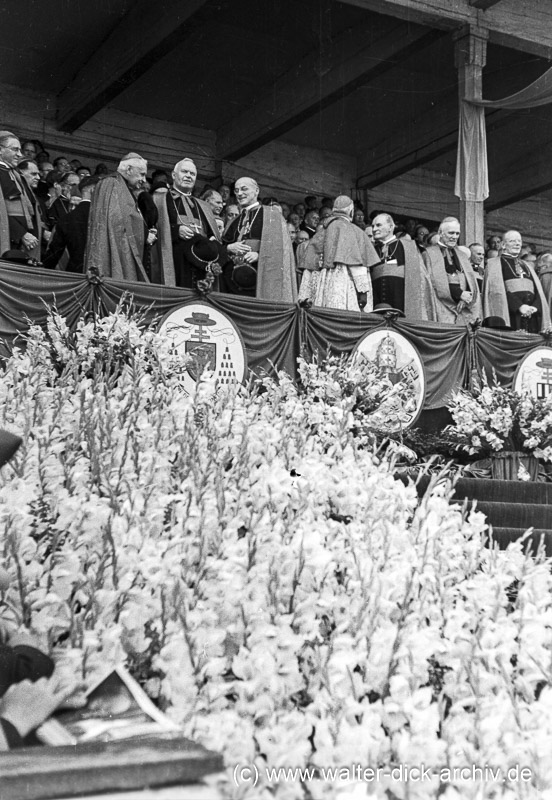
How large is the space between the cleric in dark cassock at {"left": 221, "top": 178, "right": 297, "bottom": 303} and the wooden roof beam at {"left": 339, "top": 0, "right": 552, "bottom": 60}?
2.51m

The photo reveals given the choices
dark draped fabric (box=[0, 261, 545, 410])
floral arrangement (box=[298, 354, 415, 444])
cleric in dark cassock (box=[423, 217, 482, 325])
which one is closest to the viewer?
dark draped fabric (box=[0, 261, 545, 410])

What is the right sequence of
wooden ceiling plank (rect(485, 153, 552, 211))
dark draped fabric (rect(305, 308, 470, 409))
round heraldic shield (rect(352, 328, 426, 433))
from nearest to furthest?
round heraldic shield (rect(352, 328, 426, 433)), dark draped fabric (rect(305, 308, 470, 409)), wooden ceiling plank (rect(485, 153, 552, 211))

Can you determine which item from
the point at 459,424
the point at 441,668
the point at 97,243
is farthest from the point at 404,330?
the point at 441,668

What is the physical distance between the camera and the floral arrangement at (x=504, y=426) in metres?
7.19

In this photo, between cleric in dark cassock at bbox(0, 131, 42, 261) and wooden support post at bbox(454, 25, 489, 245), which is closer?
cleric in dark cassock at bbox(0, 131, 42, 261)

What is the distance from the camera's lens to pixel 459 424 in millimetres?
7305

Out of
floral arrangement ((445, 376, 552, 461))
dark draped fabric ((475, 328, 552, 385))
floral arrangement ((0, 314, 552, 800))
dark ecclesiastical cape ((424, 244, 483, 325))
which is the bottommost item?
floral arrangement ((0, 314, 552, 800))

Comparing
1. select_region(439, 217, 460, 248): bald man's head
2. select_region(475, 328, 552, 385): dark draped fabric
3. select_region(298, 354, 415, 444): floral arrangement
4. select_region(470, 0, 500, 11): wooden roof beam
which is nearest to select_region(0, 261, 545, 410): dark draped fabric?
select_region(475, 328, 552, 385): dark draped fabric

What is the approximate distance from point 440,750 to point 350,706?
17 centimetres

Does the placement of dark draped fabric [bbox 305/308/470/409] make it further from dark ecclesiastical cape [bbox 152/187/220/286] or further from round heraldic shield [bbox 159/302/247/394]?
dark ecclesiastical cape [bbox 152/187/220/286]

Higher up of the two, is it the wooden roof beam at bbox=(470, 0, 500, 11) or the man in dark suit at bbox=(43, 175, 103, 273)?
the wooden roof beam at bbox=(470, 0, 500, 11)

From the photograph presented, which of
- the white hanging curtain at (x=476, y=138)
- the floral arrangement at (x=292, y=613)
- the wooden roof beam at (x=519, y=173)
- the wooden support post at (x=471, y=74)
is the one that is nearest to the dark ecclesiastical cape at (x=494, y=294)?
the wooden support post at (x=471, y=74)

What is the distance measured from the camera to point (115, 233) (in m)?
7.72

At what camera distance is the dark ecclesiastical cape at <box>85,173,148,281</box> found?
303 inches
